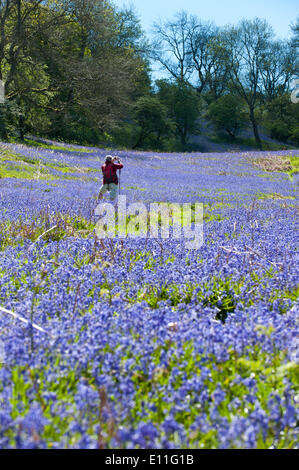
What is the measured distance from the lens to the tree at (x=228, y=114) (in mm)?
50094

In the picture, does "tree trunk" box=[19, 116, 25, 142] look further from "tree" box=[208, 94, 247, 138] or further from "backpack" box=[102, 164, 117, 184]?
"tree" box=[208, 94, 247, 138]

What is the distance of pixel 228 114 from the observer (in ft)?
165

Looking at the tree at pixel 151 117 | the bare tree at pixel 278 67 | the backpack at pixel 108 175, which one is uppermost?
the bare tree at pixel 278 67

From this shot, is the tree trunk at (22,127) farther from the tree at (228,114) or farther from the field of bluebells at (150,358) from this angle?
the tree at (228,114)

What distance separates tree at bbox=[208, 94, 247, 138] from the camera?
1972 inches

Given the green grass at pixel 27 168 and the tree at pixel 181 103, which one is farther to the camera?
the tree at pixel 181 103

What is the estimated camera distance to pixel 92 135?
38719mm

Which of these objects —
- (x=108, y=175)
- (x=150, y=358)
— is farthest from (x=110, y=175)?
(x=150, y=358)

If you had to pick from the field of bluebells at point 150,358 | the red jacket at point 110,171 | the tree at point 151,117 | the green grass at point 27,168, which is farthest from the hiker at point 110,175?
the tree at point 151,117

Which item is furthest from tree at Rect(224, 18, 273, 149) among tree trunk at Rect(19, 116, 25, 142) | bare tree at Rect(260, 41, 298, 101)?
tree trunk at Rect(19, 116, 25, 142)

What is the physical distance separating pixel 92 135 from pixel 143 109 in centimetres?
576

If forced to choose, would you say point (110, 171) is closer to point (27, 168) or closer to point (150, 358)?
point (27, 168)

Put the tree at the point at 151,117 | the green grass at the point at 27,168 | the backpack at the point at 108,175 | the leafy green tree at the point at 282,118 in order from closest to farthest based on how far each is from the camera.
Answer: the backpack at the point at 108,175 < the green grass at the point at 27,168 < the tree at the point at 151,117 < the leafy green tree at the point at 282,118

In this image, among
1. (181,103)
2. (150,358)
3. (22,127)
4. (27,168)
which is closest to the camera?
(150,358)
